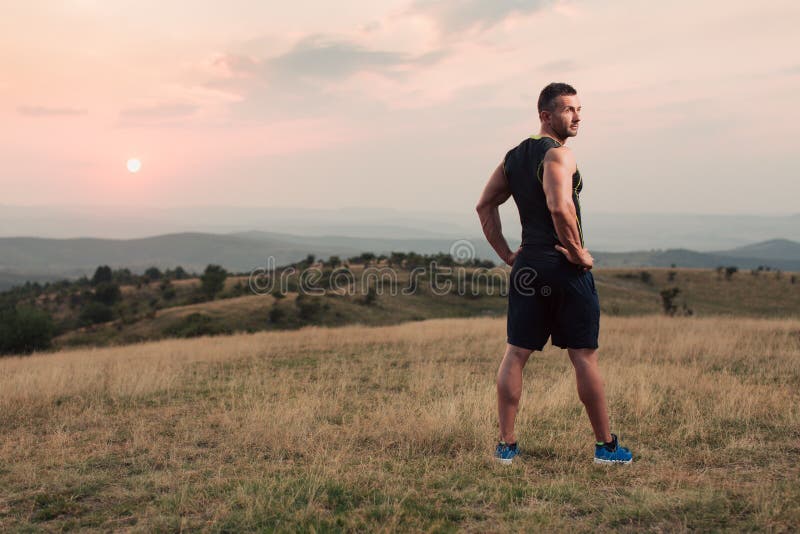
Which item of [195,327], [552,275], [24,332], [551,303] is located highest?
[552,275]

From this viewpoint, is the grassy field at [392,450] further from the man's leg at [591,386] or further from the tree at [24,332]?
the tree at [24,332]

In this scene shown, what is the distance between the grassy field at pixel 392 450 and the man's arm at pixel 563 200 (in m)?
1.67

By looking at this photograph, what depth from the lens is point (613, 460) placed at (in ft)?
15.1

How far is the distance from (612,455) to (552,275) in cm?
152

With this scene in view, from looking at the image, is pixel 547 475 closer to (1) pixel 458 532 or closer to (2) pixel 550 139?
(1) pixel 458 532

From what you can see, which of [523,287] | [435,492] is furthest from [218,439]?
[523,287]

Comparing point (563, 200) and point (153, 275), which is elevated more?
point (563, 200)

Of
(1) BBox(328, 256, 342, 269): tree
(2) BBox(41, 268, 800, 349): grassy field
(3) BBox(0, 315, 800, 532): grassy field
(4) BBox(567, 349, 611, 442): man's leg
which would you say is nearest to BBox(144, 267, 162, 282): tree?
(2) BBox(41, 268, 800, 349): grassy field

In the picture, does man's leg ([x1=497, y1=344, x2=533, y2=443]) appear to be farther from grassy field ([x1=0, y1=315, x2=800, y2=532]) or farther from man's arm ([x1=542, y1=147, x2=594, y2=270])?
man's arm ([x1=542, y1=147, x2=594, y2=270])

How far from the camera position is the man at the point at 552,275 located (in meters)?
4.38

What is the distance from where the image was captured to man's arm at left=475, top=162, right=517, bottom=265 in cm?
489

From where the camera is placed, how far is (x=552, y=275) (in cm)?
446

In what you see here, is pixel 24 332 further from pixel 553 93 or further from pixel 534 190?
pixel 553 93

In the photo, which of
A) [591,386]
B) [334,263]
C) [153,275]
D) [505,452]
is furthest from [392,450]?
[153,275]
